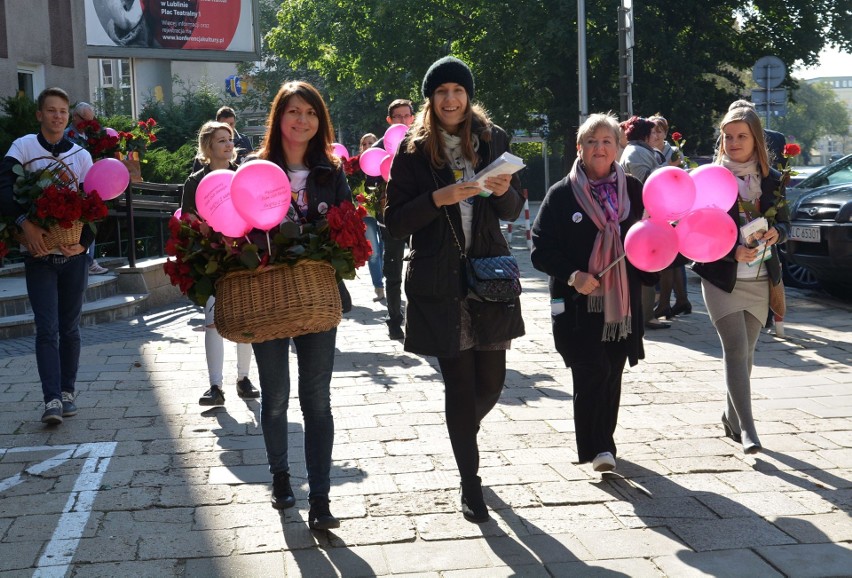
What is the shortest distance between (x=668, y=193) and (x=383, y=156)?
496 cm

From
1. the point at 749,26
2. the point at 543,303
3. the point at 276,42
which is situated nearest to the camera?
the point at 543,303

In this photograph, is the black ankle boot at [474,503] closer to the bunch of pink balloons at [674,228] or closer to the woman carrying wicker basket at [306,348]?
the woman carrying wicker basket at [306,348]

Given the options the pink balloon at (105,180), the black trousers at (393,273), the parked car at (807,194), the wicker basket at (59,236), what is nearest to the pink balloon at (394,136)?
the black trousers at (393,273)

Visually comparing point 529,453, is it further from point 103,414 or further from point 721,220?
point 103,414

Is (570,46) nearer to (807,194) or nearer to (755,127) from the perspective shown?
(807,194)

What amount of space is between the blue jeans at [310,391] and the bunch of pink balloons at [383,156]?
4746mm

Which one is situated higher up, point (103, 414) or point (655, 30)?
point (655, 30)

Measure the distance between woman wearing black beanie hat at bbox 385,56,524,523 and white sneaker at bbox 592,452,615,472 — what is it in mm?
778

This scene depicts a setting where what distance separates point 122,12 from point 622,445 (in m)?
26.9

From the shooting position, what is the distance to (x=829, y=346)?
977 centimetres

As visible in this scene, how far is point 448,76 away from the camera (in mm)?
4992

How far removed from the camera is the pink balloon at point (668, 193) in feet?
17.9

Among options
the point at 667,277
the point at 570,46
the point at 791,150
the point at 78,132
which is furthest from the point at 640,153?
the point at 570,46

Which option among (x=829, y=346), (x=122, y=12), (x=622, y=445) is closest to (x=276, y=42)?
(x=122, y=12)
